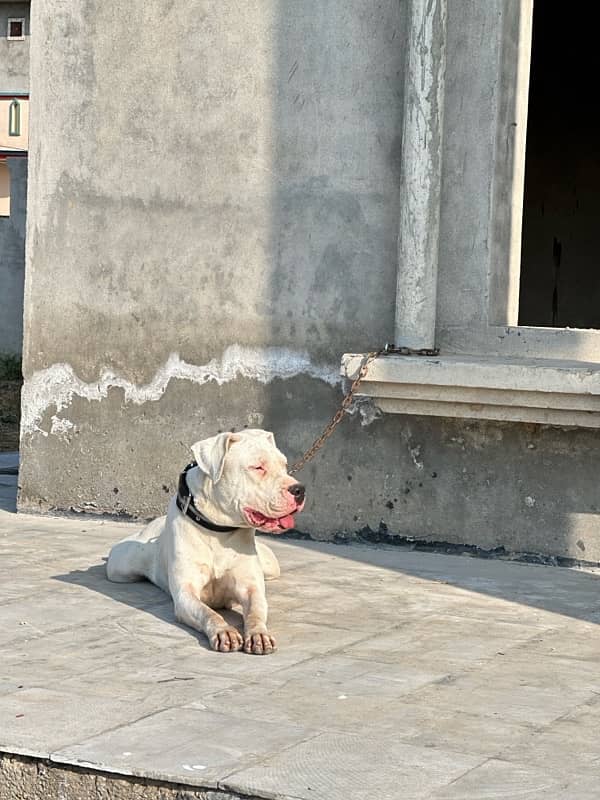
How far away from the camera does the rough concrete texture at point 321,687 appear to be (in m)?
3.66

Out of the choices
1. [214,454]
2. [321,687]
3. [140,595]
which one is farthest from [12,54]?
[321,687]

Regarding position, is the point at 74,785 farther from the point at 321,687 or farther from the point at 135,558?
the point at 135,558

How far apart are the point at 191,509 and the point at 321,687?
3.52ft

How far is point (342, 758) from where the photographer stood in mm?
3750

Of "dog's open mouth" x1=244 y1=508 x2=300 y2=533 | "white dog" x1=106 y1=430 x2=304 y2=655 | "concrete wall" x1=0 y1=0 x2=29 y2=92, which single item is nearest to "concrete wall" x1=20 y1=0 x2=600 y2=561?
"white dog" x1=106 y1=430 x2=304 y2=655

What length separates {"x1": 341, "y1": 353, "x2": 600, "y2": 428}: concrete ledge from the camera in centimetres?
625

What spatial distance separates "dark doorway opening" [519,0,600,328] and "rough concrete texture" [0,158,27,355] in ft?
23.2

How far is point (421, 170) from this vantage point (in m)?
6.69

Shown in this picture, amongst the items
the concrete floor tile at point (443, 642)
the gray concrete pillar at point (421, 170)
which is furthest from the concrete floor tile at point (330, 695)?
the gray concrete pillar at point (421, 170)

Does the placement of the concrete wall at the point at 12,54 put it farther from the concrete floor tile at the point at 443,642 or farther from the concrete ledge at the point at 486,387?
the concrete floor tile at the point at 443,642

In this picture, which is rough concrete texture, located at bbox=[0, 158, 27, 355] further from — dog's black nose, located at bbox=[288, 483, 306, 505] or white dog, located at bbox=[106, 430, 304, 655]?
dog's black nose, located at bbox=[288, 483, 306, 505]

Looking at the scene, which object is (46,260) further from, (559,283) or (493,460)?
(559,283)

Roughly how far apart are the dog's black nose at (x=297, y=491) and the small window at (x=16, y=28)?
29.7 m

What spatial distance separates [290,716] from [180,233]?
369 cm
